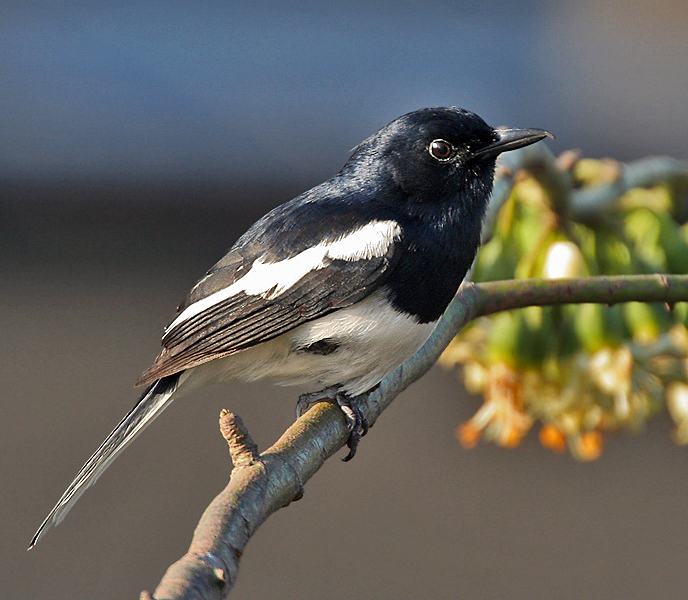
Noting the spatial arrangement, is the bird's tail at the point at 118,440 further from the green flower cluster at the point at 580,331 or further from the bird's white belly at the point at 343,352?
the green flower cluster at the point at 580,331

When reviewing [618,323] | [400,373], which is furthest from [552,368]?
[400,373]

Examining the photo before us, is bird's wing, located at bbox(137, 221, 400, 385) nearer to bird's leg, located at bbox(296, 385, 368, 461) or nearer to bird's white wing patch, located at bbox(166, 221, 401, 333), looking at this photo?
bird's white wing patch, located at bbox(166, 221, 401, 333)

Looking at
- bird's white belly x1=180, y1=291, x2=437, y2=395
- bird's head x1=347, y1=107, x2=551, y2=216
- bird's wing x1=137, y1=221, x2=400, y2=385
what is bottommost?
bird's white belly x1=180, y1=291, x2=437, y2=395

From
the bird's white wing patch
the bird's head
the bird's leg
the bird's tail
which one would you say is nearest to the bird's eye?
the bird's head

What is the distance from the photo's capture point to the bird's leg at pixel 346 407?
1.09 metres

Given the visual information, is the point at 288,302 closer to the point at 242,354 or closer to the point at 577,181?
the point at 242,354

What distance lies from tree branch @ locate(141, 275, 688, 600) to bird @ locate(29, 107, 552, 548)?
2.1 inches

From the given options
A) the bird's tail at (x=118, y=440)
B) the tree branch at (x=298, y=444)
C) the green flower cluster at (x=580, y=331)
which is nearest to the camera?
the tree branch at (x=298, y=444)

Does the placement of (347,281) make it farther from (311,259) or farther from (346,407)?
(346,407)

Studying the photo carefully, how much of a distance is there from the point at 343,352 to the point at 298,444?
22 centimetres

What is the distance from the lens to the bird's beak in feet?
3.71

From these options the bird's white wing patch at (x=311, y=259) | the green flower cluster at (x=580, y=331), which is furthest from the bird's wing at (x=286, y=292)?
the green flower cluster at (x=580, y=331)

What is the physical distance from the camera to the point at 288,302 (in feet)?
3.61

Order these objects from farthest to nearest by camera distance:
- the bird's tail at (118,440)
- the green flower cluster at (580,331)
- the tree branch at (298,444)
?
1. the green flower cluster at (580,331)
2. the bird's tail at (118,440)
3. the tree branch at (298,444)
